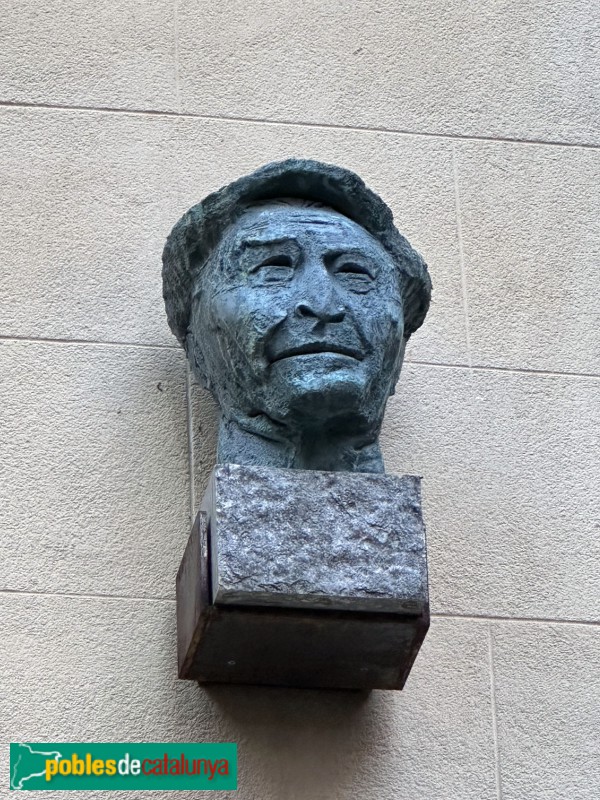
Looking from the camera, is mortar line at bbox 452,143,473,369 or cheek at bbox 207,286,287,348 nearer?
cheek at bbox 207,286,287,348

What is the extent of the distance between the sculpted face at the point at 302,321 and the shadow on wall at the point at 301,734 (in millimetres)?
462

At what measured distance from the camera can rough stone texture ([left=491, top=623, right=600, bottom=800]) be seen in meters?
3.02

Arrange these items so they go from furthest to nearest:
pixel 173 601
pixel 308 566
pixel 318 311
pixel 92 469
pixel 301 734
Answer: pixel 92 469 < pixel 173 601 < pixel 301 734 < pixel 318 311 < pixel 308 566

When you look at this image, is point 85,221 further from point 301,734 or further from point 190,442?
point 301,734

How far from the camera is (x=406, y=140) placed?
3744 mm

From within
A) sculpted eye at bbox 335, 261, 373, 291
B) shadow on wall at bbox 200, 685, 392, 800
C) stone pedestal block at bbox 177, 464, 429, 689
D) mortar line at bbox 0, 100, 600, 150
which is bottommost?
shadow on wall at bbox 200, 685, 392, 800

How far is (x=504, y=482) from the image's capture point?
3.33 metres

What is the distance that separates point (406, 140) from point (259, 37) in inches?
15.6

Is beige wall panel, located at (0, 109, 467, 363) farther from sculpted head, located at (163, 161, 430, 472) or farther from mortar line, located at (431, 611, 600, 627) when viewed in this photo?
mortar line, located at (431, 611, 600, 627)

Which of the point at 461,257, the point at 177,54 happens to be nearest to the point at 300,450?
the point at 461,257

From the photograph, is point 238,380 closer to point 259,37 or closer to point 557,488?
point 557,488

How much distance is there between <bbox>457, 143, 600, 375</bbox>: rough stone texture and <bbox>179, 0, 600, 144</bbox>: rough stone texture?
3.3 inches

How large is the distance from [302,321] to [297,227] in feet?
0.68

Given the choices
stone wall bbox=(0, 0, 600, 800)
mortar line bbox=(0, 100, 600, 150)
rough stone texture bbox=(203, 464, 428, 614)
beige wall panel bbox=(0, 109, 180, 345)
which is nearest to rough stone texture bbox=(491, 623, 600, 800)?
stone wall bbox=(0, 0, 600, 800)
